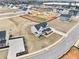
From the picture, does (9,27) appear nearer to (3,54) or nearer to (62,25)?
(3,54)

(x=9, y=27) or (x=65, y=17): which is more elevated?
(x=65, y=17)

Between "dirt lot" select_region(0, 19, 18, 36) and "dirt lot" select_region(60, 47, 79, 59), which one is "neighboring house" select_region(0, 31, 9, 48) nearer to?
"dirt lot" select_region(0, 19, 18, 36)

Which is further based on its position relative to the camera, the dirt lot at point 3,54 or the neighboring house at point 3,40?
the neighboring house at point 3,40

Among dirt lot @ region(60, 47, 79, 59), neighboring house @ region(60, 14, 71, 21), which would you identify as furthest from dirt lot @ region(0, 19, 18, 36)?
neighboring house @ region(60, 14, 71, 21)

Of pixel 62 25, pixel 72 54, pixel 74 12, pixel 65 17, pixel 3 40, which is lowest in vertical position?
pixel 72 54

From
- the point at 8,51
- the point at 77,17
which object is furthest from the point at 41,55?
the point at 77,17

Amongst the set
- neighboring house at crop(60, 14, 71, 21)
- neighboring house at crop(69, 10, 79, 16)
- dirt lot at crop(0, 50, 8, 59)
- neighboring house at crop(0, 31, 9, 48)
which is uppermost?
neighboring house at crop(69, 10, 79, 16)

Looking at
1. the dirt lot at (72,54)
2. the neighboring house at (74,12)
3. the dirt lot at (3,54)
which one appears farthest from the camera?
the neighboring house at (74,12)

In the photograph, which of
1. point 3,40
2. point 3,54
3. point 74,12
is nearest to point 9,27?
point 3,40

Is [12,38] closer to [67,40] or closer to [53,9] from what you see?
[67,40]

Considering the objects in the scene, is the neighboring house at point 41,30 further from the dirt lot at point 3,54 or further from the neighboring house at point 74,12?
the neighboring house at point 74,12

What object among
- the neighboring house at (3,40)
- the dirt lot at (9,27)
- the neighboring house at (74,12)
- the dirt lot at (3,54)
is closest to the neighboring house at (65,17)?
the neighboring house at (74,12)
